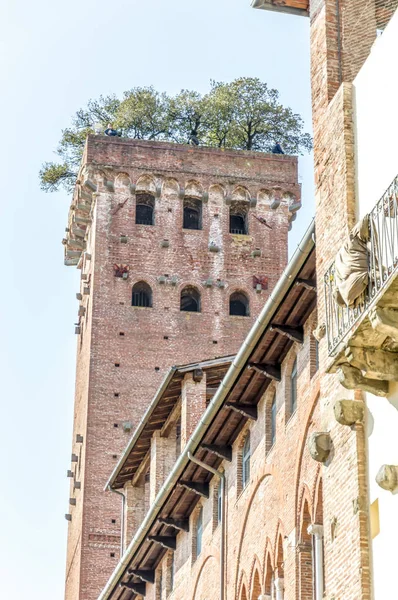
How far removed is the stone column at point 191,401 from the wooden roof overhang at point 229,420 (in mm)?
2051

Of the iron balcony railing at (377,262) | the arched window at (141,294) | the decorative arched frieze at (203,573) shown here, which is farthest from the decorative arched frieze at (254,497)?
the arched window at (141,294)

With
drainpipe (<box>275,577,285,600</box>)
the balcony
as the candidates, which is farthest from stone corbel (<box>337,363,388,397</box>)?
drainpipe (<box>275,577,285,600</box>)

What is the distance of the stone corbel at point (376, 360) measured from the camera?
1441 cm

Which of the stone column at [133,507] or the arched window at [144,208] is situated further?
the arched window at [144,208]

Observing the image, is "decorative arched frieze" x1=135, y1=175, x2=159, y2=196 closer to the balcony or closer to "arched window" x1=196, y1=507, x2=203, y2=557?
"arched window" x1=196, y1=507, x2=203, y2=557

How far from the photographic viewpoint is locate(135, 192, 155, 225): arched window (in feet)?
172

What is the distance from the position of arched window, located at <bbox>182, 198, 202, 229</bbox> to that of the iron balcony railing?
1485 inches

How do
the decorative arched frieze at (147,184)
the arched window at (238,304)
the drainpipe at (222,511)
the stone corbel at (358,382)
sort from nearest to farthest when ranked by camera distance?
the stone corbel at (358,382) < the drainpipe at (222,511) < the arched window at (238,304) < the decorative arched frieze at (147,184)

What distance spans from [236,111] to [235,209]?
5.40m

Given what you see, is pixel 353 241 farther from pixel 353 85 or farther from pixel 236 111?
pixel 236 111

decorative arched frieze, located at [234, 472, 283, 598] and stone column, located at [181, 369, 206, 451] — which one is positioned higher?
stone column, located at [181, 369, 206, 451]

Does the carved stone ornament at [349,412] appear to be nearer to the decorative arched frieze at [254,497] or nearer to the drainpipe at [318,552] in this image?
the drainpipe at [318,552]

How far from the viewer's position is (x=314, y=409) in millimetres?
23141

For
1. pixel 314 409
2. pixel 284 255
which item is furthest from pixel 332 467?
pixel 284 255
